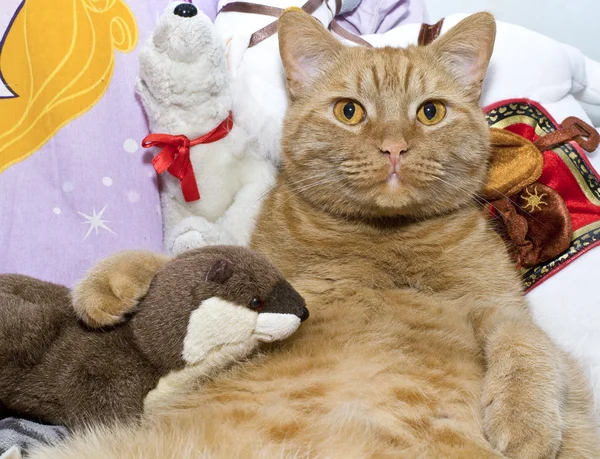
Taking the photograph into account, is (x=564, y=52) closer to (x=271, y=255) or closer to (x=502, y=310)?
(x=502, y=310)

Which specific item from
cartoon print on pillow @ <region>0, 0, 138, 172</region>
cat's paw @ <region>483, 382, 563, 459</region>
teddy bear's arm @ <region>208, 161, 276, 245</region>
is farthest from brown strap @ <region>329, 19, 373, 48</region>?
cat's paw @ <region>483, 382, 563, 459</region>

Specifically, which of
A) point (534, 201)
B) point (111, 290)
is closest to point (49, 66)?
point (111, 290)

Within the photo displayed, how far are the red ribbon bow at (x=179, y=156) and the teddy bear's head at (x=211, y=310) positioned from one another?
1.93 feet

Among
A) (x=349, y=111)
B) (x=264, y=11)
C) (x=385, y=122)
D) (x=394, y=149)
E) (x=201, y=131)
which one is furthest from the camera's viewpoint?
(x=264, y=11)

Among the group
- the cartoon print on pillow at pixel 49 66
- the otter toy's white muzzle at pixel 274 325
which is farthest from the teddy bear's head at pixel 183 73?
the otter toy's white muzzle at pixel 274 325

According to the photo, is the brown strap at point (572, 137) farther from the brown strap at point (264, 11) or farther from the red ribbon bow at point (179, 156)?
the red ribbon bow at point (179, 156)

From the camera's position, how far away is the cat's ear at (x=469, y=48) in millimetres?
1755

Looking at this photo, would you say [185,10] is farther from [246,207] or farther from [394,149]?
[394,149]

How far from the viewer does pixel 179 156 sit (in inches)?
67.6

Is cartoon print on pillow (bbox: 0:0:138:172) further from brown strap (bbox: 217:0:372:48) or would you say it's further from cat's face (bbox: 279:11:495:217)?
cat's face (bbox: 279:11:495:217)

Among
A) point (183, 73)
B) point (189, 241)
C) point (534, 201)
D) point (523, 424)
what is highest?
point (183, 73)

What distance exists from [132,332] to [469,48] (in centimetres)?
136

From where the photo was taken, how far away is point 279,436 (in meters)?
1.11

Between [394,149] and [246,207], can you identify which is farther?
[246,207]
